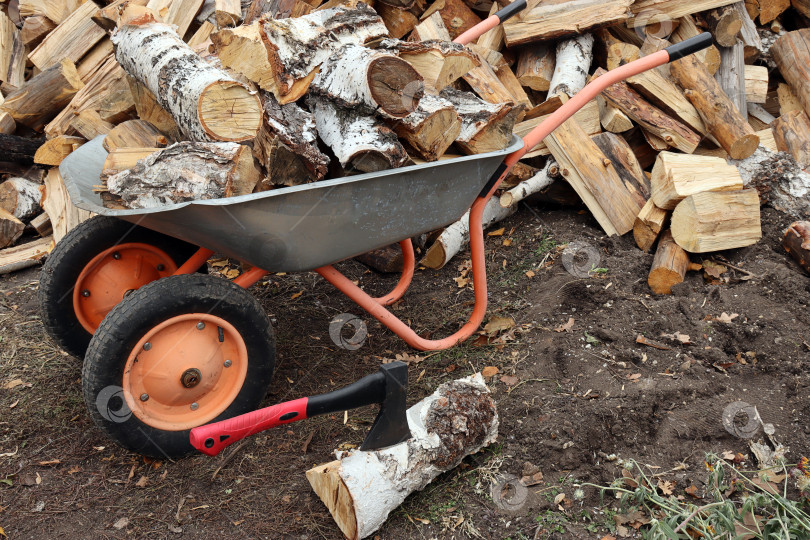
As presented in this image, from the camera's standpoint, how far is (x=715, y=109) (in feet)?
11.7

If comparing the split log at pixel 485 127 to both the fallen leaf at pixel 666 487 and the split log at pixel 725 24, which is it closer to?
the fallen leaf at pixel 666 487

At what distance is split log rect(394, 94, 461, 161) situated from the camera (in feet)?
7.61

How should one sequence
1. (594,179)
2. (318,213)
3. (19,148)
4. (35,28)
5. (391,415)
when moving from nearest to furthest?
(391,415), (318,213), (594,179), (19,148), (35,28)

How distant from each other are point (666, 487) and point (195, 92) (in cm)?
206

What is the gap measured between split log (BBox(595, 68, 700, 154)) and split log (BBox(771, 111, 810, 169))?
0.64m

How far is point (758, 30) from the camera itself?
4.31 m

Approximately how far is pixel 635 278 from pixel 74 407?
104 inches

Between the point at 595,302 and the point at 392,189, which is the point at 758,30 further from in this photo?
the point at 392,189

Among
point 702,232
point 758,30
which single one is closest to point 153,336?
point 702,232

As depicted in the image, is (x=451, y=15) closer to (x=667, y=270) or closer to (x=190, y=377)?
(x=667, y=270)

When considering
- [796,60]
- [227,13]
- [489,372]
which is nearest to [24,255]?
[227,13]

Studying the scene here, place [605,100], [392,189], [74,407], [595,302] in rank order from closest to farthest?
[392,189] < [74,407] < [595,302] < [605,100]

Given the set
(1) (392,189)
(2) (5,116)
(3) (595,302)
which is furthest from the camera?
(2) (5,116)

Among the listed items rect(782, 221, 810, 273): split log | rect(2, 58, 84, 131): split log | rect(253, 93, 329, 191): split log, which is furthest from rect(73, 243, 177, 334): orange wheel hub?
rect(782, 221, 810, 273): split log
